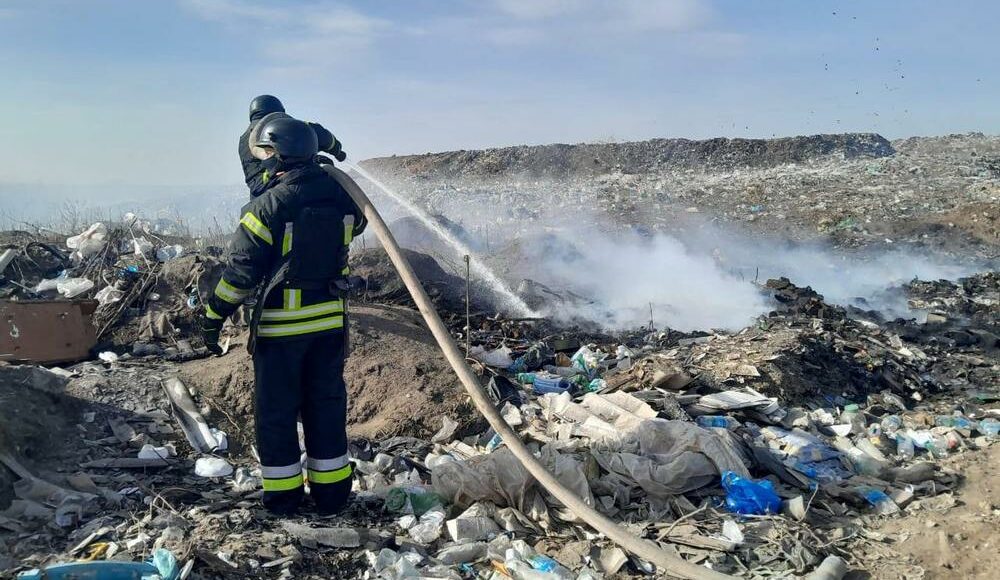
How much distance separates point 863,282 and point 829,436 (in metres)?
6.89

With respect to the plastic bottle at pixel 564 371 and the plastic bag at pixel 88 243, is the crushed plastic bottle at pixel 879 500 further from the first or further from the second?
the plastic bag at pixel 88 243

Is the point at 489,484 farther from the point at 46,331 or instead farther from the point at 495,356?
the point at 46,331

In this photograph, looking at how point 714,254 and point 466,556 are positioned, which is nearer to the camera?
point 466,556

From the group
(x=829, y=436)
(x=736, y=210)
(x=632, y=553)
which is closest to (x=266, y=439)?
(x=632, y=553)

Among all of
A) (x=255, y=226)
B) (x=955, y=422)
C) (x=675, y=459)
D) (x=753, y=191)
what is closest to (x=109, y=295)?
(x=255, y=226)

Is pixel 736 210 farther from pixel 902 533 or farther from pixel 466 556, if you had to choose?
pixel 466 556

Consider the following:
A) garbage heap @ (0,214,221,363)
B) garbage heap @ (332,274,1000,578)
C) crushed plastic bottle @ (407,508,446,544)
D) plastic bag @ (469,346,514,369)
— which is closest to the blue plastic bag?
garbage heap @ (332,274,1000,578)

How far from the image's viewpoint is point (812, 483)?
407 cm

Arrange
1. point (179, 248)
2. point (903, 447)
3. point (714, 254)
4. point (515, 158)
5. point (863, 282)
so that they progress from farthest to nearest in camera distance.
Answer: point (515, 158), point (714, 254), point (863, 282), point (179, 248), point (903, 447)

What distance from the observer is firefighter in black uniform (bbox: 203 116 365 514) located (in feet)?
11.2

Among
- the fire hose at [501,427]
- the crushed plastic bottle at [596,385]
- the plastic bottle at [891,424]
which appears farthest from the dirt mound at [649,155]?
the fire hose at [501,427]

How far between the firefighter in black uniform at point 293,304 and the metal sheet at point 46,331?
2528mm

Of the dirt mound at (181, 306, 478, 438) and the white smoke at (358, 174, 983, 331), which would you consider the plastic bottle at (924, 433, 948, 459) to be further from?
the white smoke at (358, 174, 983, 331)

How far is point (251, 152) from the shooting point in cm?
373
